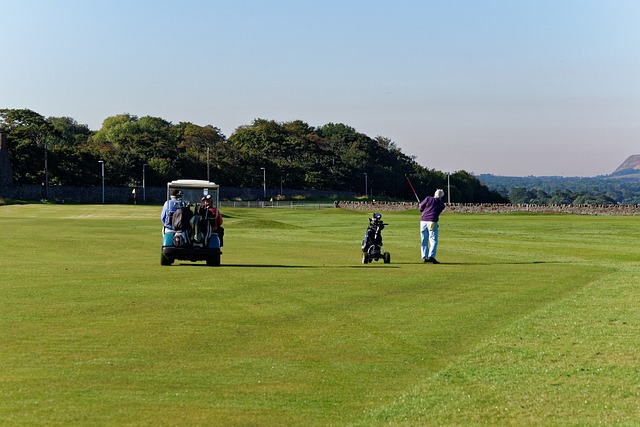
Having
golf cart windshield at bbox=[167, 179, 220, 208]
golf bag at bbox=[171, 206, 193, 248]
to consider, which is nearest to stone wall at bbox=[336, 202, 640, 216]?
golf cart windshield at bbox=[167, 179, 220, 208]

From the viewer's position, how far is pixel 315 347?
12.1 m

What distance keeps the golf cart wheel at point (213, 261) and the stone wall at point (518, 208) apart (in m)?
84.1

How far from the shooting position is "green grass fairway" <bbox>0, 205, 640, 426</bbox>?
347 inches

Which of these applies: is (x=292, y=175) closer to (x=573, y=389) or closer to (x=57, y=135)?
(x=57, y=135)

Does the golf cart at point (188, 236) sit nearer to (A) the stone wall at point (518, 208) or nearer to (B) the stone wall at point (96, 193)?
(A) the stone wall at point (518, 208)

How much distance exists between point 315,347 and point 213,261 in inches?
552

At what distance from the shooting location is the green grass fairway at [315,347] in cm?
882

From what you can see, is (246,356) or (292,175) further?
(292,175)

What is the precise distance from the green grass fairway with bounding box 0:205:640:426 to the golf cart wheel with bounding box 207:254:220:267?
988 mm

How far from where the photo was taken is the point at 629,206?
348 ft

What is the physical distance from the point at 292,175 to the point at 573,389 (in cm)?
17989

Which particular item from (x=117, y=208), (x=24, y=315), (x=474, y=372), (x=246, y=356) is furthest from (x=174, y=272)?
(x=117, y=208)

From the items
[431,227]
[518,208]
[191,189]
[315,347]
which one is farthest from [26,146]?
[315,347]

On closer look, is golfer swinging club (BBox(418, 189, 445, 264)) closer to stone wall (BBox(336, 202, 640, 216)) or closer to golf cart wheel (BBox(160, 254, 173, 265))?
golf cart wheel (BBox(160, 254, 173, 265))
